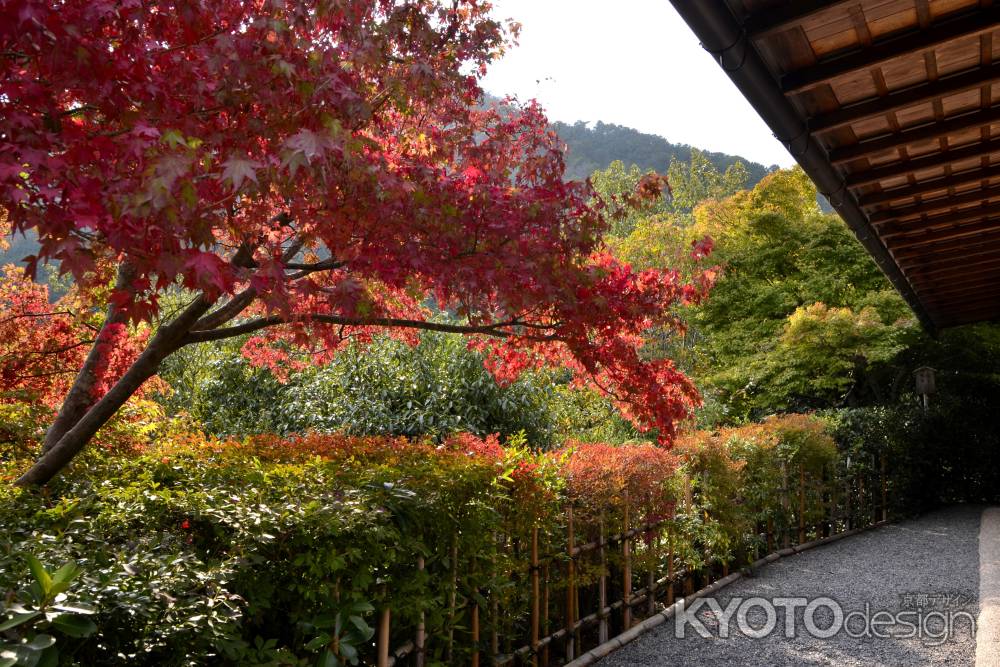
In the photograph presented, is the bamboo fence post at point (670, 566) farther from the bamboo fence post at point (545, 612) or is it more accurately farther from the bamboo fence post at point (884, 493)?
the bamboo fence post at point (884, 493)

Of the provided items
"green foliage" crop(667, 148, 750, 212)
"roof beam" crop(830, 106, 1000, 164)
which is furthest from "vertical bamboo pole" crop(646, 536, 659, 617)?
"green foliage" crop(667, 148, 750, 212)

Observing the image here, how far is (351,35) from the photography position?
2.77 metres

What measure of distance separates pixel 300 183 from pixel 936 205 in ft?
13.2

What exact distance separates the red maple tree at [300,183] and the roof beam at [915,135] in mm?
938

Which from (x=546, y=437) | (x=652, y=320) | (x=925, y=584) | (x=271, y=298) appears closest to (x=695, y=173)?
(x=546, y=437)

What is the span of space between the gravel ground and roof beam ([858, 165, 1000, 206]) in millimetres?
2582

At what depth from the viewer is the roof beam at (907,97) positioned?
9.43 feet

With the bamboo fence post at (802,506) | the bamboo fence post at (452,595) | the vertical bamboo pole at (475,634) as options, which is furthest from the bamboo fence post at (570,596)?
the bamboo fence post at (802,506)

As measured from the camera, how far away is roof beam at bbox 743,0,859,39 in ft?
7.50

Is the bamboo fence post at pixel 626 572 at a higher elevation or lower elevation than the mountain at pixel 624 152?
lower

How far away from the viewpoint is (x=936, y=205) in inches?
181

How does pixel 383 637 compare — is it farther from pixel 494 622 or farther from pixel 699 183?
pixel 699 183

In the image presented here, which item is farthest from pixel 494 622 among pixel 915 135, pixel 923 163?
pixel 923 163

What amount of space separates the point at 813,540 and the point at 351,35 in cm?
718
